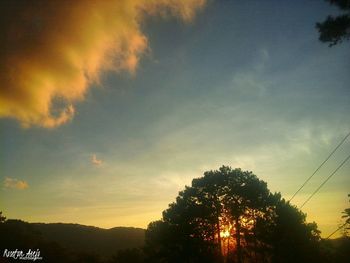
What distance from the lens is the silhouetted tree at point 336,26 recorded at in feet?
47.9

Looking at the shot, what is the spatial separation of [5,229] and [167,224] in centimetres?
3242

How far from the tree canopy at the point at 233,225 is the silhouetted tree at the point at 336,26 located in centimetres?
2582

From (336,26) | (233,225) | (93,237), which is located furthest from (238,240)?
(93,237)

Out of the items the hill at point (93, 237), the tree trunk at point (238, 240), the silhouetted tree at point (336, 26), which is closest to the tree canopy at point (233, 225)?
the tree trunk at point (238, 240)

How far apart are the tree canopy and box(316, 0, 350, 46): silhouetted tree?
84.7ft

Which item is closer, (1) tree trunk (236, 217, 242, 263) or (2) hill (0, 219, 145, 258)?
(1) tree trunk (236, 217, 242, 263)

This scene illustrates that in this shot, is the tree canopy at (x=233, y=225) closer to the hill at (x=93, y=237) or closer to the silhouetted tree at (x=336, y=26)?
the silhouetted tree at (x=336, y=26)

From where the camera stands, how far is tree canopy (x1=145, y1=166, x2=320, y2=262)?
37.4m

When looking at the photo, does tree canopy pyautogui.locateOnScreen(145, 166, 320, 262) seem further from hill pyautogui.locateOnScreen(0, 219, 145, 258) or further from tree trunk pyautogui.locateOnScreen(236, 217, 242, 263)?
hill pyautogui.locateOnScreen(0, 219, 145, 258)

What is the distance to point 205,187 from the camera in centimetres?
3956

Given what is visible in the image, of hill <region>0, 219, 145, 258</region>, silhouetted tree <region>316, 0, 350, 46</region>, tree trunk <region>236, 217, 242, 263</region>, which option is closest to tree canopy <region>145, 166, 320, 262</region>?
tree trunk <region>236, 217, 242, 263</region>

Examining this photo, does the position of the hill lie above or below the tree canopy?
above

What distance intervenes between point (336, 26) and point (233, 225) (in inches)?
1132

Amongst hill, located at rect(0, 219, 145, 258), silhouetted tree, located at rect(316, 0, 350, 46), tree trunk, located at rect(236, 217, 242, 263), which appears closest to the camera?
silhouetted tree, located at rect(316, 0, 350, 46)
